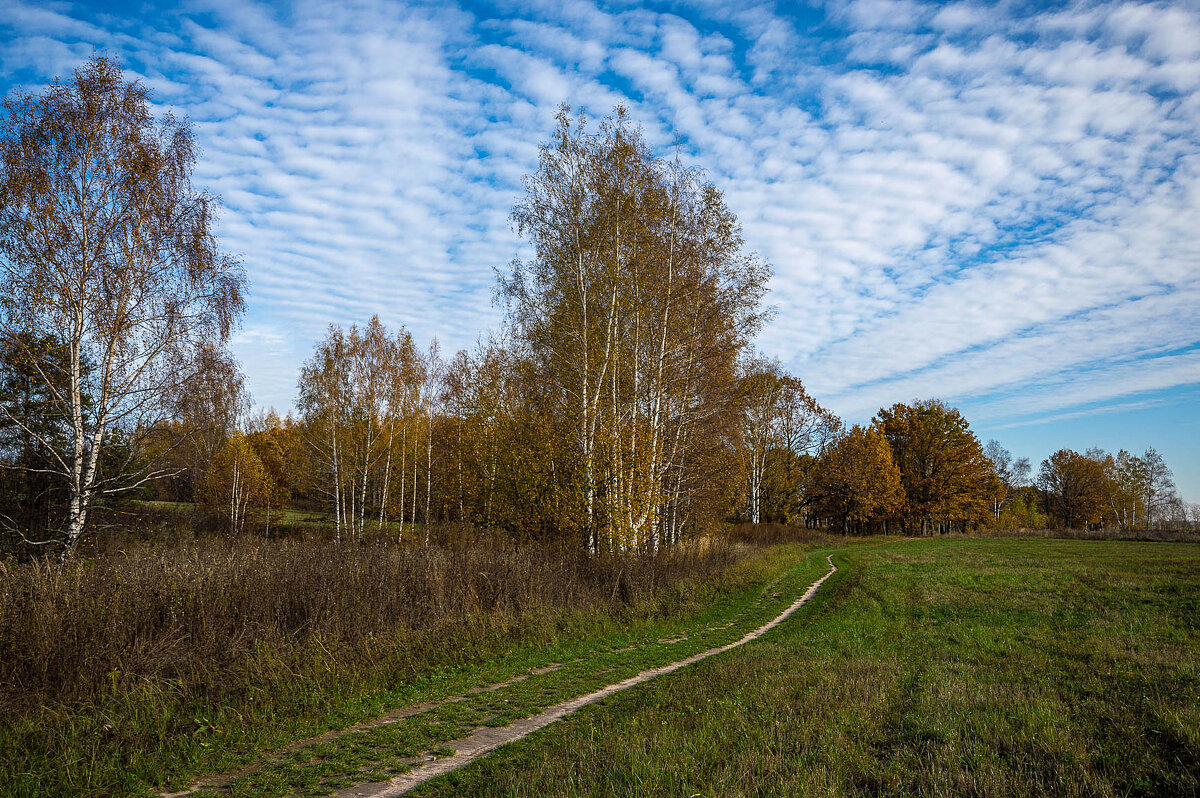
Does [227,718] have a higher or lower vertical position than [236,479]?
lower

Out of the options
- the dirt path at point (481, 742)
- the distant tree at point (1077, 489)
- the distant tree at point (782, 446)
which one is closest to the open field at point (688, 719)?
the dirt path at point (481, 742)

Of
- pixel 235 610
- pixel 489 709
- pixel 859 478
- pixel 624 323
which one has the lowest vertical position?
pixel 489 709

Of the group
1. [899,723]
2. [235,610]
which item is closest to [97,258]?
[235,610]

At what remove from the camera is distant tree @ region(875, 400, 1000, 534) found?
5653 cm

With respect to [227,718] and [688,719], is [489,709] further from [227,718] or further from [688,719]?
[227,718]

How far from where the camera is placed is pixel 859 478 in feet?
167

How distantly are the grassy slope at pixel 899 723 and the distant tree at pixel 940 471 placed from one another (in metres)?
50.3

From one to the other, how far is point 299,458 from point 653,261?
110 feet

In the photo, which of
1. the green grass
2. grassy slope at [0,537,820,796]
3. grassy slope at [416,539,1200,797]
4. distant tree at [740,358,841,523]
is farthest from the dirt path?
distant tree at [740,358,841,523]

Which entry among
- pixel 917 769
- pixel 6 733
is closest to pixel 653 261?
pixel 917 769

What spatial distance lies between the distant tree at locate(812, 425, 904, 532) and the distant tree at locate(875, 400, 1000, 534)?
4.63 meters

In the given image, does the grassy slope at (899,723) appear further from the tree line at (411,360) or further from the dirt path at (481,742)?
the tree line at (411,360)

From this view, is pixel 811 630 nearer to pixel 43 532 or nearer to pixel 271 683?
pixel 271 683

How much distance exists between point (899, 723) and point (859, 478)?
48986mm
